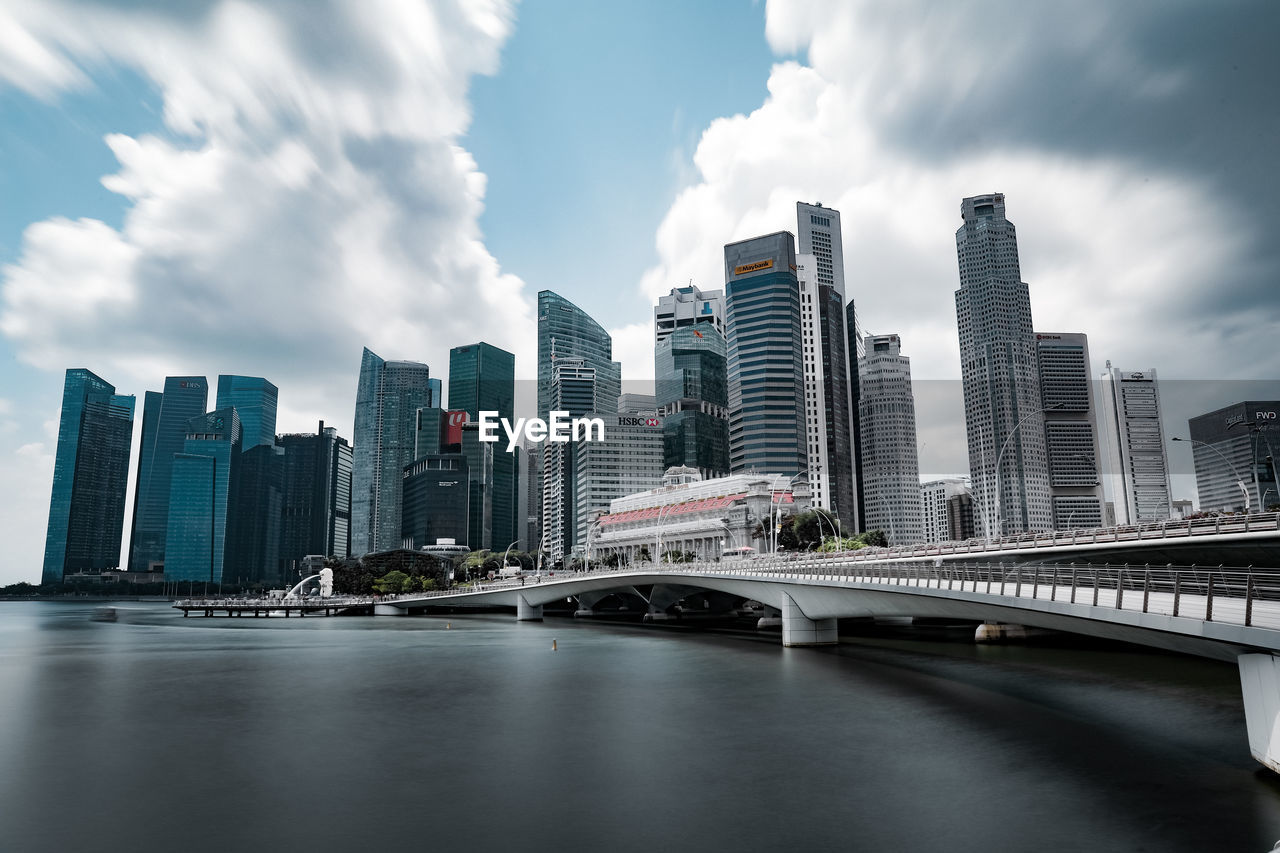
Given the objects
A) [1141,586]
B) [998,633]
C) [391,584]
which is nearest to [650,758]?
[1141,586]

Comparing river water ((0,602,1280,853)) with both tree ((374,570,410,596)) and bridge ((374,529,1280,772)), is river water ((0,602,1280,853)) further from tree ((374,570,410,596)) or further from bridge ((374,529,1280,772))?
tree ((374,570,410,596))

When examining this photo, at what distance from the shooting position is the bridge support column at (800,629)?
6981cm

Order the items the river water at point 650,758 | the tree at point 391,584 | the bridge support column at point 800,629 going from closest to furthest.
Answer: the river water at point 650,758 < the bridge support column at point 800,629 < the tree at point 391,584

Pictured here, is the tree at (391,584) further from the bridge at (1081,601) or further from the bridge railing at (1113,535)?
the bridge railing at (1113,535)

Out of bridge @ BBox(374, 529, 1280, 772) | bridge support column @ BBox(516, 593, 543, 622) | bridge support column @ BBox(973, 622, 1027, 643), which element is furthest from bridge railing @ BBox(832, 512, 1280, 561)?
bridge support column @ BBox(516, 593, 543, 622)

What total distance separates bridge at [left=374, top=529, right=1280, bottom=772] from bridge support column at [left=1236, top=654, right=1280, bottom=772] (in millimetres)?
32

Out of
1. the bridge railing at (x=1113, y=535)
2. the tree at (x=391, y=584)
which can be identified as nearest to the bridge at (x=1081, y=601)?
the bridge railing at (x=1113, y=535)

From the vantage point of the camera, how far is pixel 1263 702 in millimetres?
21781

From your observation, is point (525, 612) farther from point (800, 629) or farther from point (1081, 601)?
point (1081, 601)

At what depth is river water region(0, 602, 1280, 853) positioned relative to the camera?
2217 centimetres

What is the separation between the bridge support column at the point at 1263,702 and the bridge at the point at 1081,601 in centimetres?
A: 3

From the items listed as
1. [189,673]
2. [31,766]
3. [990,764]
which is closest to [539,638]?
[189,673]

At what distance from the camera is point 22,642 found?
95625 mm

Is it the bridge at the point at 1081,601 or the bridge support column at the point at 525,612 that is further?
the bridge support column at the point at 525,612
